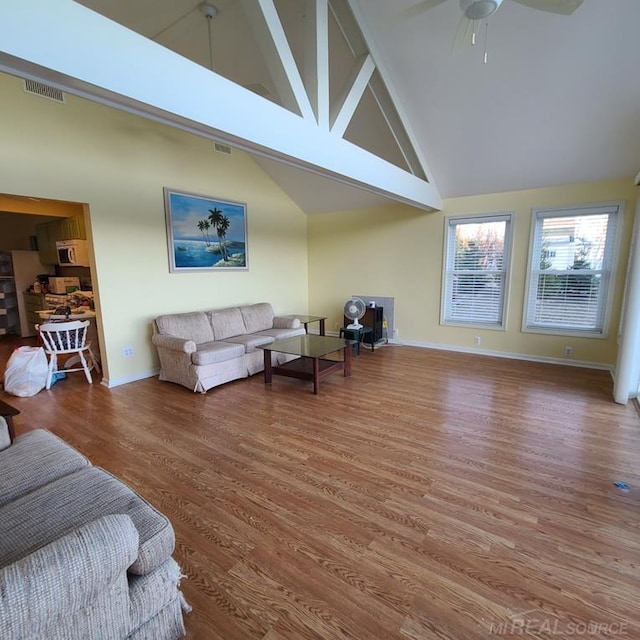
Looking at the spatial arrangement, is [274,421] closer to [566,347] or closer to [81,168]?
[81,168]

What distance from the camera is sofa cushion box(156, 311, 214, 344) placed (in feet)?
13.5

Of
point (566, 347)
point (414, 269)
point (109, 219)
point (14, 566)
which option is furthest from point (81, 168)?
point (566, 347)

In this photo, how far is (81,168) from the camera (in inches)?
140

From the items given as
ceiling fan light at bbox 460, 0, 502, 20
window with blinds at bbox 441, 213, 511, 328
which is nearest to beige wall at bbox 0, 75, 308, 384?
window with blinds at bbox 441, 213, 511, 328

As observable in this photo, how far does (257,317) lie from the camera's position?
16.9 ft

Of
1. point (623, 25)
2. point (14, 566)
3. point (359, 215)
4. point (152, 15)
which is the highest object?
point (152, 15)

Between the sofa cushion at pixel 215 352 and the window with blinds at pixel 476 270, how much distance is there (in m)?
3.38

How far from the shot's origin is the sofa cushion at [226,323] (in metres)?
4.60

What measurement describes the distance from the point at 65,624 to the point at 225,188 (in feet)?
16.5

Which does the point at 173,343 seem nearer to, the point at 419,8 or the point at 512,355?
Result: the point at 419,8

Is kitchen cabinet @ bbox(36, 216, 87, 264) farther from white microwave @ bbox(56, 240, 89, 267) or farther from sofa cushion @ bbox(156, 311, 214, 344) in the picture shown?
sofa cushion @ bbox(156, 311, 214, 344)

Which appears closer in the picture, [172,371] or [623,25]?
[623,25]

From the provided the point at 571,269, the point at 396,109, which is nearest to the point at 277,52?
the point at 396,109

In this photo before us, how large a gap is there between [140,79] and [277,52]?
43.1 inches
